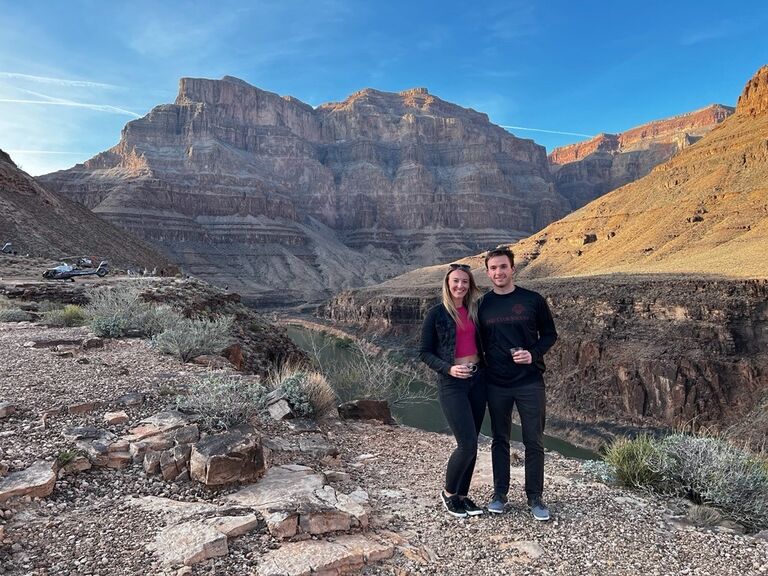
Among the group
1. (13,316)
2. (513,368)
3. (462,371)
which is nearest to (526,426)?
(513,368)

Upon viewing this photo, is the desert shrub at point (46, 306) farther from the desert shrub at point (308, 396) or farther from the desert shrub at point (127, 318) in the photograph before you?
the desert shrub at point (308, 396)

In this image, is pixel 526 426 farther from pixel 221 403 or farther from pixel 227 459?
pixel 221 403

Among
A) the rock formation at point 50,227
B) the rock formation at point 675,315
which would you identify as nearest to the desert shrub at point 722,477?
the rock formation at point 675,315

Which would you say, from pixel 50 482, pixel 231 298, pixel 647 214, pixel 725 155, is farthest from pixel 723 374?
pixel 725 155

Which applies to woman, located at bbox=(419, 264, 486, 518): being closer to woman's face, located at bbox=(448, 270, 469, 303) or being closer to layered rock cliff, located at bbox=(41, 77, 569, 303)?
woman's face, located at bbox=(448, 270, 469, 303)

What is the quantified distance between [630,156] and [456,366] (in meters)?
201

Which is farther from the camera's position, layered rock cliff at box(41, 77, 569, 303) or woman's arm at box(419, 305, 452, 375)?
layered rock cliff at box(41, 77, 569, 303)

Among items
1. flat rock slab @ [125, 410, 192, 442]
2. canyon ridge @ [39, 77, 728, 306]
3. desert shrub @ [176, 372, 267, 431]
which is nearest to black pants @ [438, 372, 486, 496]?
desert shrub @ [176, 372, 267, 431]

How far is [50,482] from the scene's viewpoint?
3.66 metres

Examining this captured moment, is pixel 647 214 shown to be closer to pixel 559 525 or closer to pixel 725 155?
pixel 725 155

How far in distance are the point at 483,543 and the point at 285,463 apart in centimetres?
202

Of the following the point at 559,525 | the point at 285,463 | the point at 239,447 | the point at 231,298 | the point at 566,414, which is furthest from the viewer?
the point at 566,414

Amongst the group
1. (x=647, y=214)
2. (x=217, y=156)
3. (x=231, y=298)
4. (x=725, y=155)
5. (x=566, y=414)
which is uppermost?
(x=217, y=156)

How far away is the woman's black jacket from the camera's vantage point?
13.1ft
